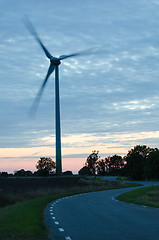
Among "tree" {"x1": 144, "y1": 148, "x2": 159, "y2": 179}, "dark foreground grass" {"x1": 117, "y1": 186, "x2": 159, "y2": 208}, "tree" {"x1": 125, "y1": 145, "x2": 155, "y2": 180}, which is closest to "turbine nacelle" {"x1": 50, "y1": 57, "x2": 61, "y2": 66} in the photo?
"dark foreground grass" {"x1": 117, "y1": 186, "x2": 159, "y2": 208}

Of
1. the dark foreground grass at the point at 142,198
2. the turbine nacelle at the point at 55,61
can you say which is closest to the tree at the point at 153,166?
the turbine nacelle at the point at 55,61

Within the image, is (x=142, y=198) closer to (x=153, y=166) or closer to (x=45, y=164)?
(x=153, y=166)

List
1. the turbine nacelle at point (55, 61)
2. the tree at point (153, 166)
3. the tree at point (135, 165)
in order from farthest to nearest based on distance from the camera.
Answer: the tree at point (135, 165)
the tree at point (153, 166)
the turbine nacelle at point (55, 61)

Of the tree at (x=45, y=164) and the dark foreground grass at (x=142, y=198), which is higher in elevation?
the tree at (x=45, y=164)

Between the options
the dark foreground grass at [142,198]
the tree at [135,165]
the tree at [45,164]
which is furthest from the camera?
the tree at [45,164]

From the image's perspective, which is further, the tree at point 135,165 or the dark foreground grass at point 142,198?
the tree at point 135,165

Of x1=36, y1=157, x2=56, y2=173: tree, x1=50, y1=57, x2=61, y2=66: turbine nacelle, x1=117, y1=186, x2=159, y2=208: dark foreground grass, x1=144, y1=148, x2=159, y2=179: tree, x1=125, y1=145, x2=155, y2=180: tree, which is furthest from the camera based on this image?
x1=36, y1=157, x2=56, y2=173: tree

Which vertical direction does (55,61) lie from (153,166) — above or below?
above

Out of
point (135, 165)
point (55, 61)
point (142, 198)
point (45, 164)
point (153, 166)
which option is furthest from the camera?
point (45, 164)

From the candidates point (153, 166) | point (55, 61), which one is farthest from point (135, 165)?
point (55, 61)

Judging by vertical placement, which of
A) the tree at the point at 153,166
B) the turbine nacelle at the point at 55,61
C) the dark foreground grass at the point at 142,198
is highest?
the turbine nacelle at the point at 55,61

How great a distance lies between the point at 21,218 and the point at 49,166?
175882 millimetres

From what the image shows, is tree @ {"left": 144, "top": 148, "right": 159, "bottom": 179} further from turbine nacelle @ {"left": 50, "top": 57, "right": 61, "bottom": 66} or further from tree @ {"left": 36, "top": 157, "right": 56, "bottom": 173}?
tree @ {"left": 36, "top": 157, "right": 56, "bottom": 173}

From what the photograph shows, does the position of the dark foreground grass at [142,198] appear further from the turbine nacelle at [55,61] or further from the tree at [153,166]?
the tree at [153,166]
